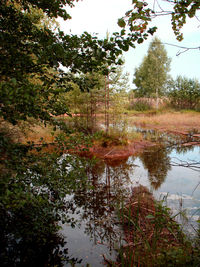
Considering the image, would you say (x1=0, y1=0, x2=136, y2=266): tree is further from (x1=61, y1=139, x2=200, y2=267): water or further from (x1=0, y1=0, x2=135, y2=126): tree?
(x1=61, y1=139, x2=200, y2=267): water

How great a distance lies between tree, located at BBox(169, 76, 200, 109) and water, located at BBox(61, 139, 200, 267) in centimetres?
3146

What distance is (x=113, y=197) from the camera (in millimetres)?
6758

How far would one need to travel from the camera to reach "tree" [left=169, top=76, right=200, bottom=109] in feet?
125

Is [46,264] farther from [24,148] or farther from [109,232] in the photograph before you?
[24,148]

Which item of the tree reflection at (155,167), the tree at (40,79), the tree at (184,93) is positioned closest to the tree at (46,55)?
the tree at (40,79)

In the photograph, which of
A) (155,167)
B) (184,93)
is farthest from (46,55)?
(184,93)

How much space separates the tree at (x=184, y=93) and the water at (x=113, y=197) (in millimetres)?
31458

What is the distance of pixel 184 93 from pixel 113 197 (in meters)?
38.2

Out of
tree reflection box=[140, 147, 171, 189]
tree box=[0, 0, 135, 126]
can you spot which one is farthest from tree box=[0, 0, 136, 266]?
tree reflection box=[140, 147, 171, 189]

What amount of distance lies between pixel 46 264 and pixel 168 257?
250 cm

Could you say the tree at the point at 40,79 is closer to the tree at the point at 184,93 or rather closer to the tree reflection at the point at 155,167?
the tree reflection at the point at 155,167

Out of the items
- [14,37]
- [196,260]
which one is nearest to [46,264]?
→ [196,260]

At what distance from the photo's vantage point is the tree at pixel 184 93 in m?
38.1

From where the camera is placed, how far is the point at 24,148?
2932 millimetres
